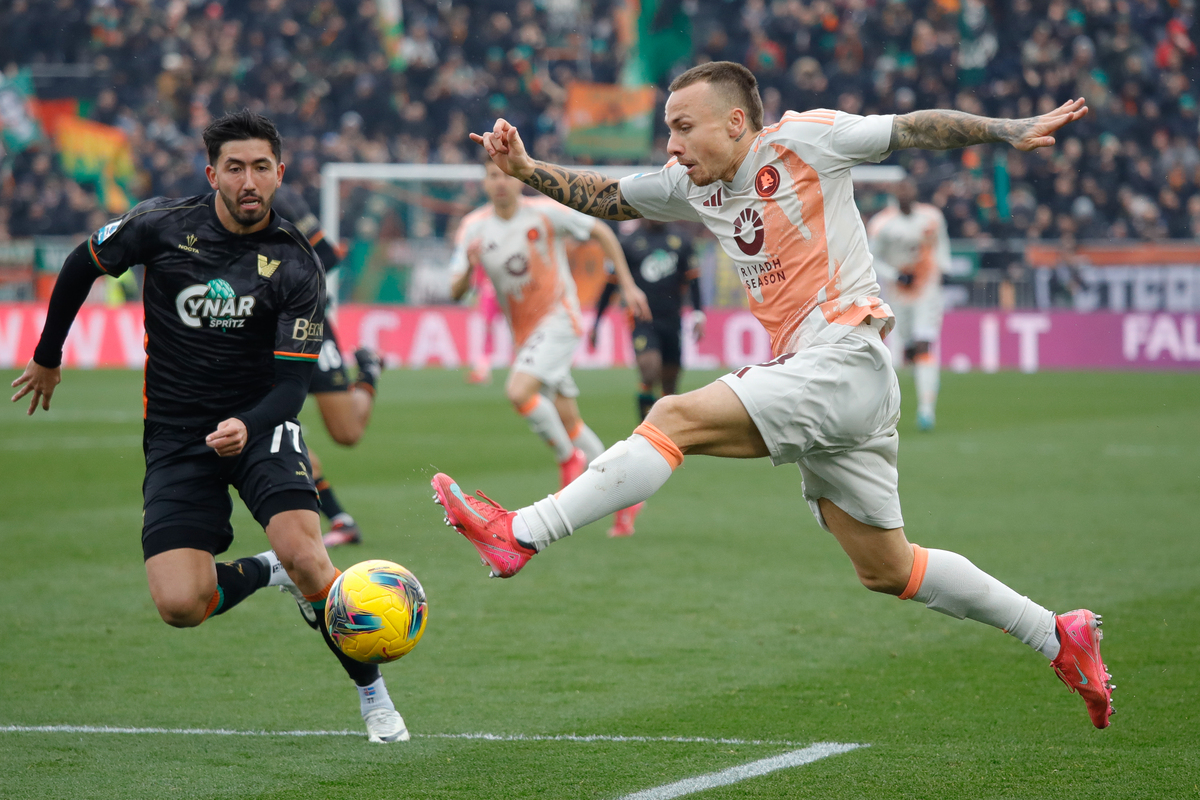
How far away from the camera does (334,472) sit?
12.5m

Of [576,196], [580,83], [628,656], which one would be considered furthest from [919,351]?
[580,83]

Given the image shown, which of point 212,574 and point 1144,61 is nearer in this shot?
point 212,574

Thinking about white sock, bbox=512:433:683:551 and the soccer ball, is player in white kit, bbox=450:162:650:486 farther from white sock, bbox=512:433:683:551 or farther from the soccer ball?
white sock, bbox=512:433:683:551

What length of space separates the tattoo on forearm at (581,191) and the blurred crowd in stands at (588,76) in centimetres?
2084

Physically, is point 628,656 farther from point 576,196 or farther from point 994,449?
point 994,449

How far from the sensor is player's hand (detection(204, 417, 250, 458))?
449 centimetres

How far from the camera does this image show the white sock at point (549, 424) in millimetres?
9766

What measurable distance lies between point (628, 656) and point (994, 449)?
8.66 m

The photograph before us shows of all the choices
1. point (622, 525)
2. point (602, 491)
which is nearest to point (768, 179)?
point (602, 491)

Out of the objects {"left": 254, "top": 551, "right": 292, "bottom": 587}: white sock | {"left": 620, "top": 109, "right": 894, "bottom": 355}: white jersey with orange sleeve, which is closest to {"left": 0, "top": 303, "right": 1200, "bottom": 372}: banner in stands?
{"left": 254, "top": 551, "right": 292, "bottom": 587}: white sock

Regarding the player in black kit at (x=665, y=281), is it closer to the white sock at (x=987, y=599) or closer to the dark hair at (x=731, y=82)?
the white sock at (x=987, y=599)

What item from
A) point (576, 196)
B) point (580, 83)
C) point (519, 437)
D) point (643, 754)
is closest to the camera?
point (643, 754)

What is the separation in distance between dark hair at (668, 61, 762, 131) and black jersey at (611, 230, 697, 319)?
7.54 meters

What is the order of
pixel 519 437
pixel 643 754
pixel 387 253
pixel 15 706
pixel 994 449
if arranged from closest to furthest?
pixel 643 754 < pixel 15 706 < pixel 994 449 < pixel 519 437 < pixel 387 253
